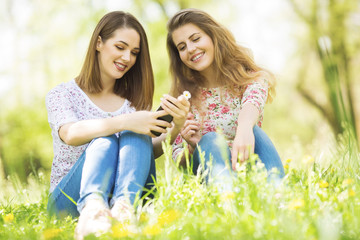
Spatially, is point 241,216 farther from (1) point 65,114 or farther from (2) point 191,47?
(2) point 191,47

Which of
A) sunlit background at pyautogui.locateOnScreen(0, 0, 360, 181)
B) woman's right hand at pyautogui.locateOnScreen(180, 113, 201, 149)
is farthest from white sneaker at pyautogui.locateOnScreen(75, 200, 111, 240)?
sunlit background at pyautogui.locateOnScreen(0, 0, 360, 181)

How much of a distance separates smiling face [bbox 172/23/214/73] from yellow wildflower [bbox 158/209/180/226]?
1129 mm

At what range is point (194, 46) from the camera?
2.27m

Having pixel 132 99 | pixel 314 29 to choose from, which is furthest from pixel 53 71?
pixel 132 99

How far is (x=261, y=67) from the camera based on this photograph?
2412mm

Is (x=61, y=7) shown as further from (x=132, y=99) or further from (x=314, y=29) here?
(x=132, y=99)

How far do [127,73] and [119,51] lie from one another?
247 mm

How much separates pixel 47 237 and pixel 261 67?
166 cm

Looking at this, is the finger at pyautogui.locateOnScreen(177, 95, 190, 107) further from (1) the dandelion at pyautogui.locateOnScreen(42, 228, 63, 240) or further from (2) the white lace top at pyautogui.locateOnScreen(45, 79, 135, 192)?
(1) the dandelion at pyautogui.locateOnScreen(42, 228, 63, 240)

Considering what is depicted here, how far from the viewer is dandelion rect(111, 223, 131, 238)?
46.0 inches

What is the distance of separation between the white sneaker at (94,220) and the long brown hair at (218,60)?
114cm

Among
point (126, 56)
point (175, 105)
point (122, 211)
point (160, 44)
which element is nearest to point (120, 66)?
point (126, 56)

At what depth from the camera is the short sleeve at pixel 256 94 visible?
2.05 metres

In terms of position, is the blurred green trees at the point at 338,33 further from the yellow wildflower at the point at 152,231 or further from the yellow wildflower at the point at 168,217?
the yellow wildflower at the point at 152,231
